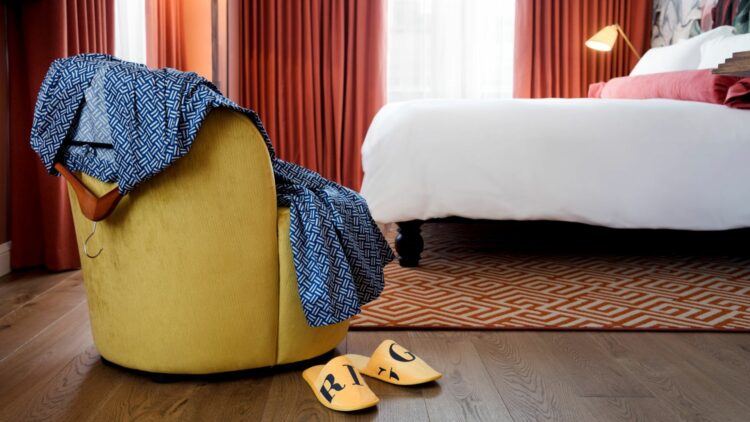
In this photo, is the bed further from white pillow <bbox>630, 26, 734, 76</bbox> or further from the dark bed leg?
white pillow <bbox>630, 26, 734, 76</bbox>

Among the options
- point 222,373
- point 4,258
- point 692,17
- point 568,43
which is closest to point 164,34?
point 4,258

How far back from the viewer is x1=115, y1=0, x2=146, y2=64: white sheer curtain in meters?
3.70

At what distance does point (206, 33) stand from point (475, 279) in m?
2.85

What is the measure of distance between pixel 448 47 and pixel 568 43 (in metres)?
0.89

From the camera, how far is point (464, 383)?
1.67 m

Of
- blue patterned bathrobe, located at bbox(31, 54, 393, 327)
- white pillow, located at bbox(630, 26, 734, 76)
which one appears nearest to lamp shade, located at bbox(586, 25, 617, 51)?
white pillow, located at bbox(630, 26, 734, 76)

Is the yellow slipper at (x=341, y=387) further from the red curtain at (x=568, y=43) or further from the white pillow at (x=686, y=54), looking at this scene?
the red curtain at (x=568, y=43)

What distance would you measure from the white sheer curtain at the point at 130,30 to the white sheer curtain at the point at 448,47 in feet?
6.35

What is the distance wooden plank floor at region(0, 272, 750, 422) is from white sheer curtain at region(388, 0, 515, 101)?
351cm

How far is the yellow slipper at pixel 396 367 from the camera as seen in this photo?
1.64 metres

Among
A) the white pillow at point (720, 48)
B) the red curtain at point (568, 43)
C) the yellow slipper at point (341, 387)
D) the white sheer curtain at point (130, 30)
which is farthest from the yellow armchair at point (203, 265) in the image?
the red curtain at point (568, 43)

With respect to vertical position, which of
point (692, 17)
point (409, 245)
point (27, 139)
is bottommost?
point (409, 245)

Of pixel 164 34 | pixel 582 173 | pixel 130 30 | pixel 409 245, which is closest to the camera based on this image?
pixel 582 173

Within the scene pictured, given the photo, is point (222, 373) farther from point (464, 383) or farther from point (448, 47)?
point (448, 47)
